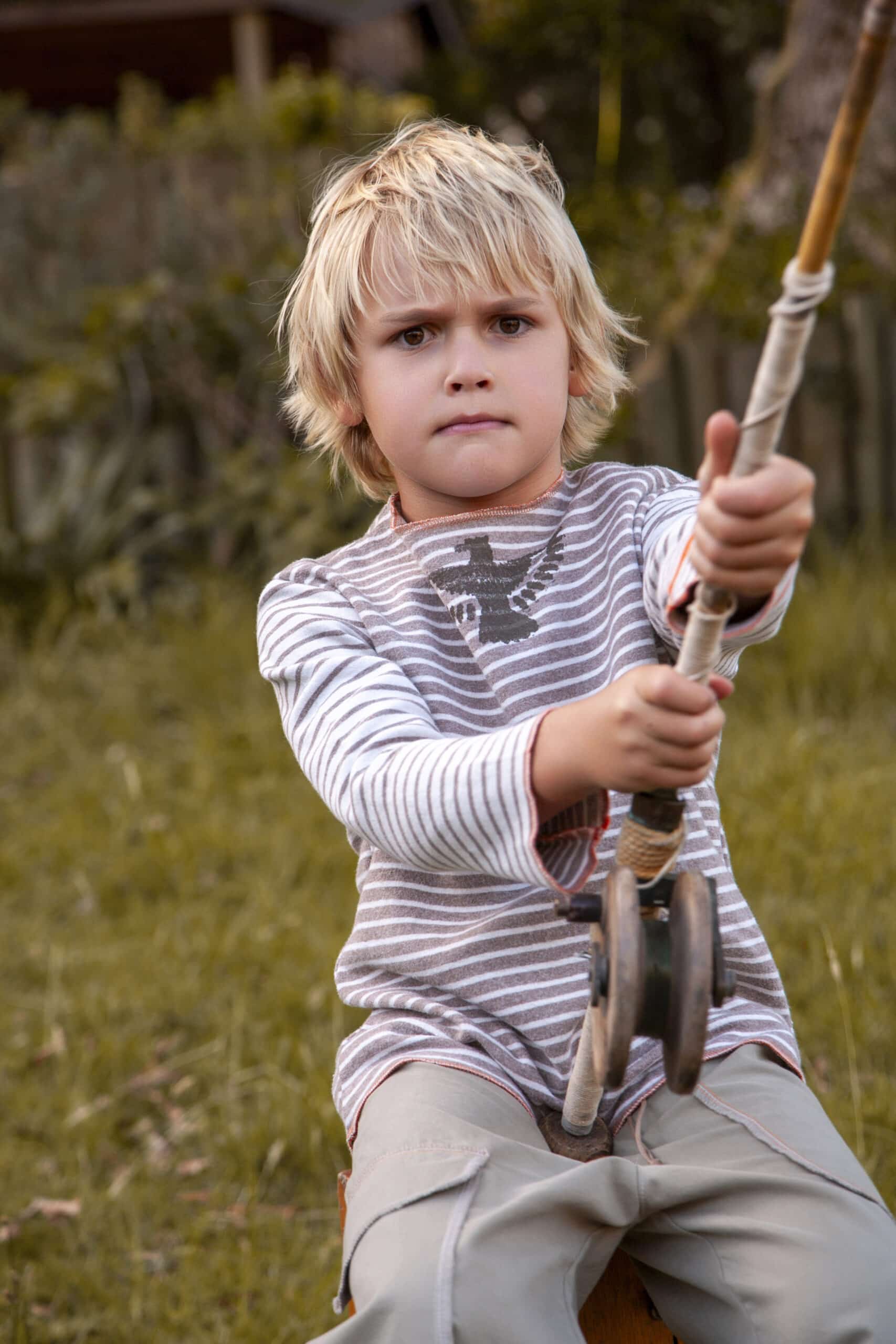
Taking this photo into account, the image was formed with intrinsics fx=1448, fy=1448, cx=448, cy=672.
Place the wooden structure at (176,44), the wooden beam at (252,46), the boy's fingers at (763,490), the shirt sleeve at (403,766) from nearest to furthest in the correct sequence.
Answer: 1. the boy's fingers at (763,490)
2. the shirt sleeve at (403,766)
3. the wooden beam at (252,46)
4. the wooden structure at (176,44)

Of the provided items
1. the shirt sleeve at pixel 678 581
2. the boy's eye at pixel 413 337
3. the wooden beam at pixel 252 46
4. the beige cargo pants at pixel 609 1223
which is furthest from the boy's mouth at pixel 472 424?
the wooden beam at pixel 252 46

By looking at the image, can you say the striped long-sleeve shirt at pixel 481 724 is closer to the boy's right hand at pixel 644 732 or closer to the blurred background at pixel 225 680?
the boy's right hand at pixel 644 732

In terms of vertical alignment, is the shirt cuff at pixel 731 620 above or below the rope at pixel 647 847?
above

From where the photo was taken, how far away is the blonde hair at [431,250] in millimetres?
1667

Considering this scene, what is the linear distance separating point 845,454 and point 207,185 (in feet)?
10.2

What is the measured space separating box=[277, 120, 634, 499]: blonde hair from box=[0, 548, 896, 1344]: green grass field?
1078mm

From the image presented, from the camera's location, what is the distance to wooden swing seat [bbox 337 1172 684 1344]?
1.57 metres

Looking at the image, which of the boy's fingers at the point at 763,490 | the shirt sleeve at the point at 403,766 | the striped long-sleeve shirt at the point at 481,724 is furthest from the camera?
the striped long-sleeve shirt at the point at 481,724

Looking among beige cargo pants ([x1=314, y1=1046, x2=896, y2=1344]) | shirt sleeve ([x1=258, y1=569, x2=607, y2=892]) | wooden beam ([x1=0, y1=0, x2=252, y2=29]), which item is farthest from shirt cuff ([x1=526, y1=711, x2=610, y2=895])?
wooden beam ([x1=0, y1=0, x2=252, y2=29])

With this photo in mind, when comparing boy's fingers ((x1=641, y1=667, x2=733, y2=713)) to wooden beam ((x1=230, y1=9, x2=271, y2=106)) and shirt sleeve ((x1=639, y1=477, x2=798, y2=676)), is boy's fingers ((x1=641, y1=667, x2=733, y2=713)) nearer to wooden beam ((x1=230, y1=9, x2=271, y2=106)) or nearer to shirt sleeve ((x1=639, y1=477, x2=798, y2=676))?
shirt sleeve ((x1=639, y1=477, x2=798, y2=676))

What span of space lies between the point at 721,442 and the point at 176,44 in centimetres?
1411

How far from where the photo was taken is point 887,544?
524cm

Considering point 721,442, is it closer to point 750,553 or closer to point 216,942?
point 750,553

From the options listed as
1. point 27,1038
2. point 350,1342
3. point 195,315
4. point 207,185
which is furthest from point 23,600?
point 350,1342
